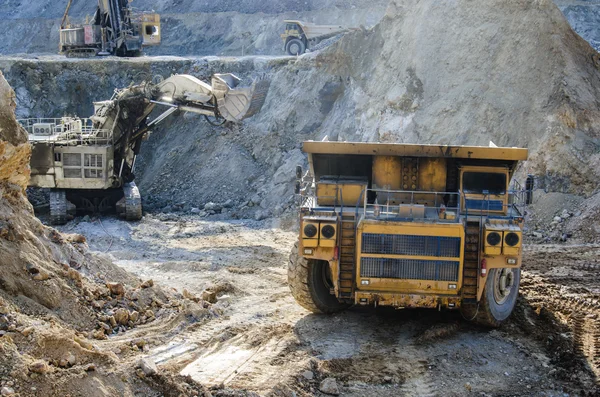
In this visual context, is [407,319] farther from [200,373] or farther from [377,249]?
[200,373]

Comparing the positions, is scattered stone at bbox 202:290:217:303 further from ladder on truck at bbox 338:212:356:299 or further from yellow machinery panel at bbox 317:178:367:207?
ladder on truck at bbox 338:212:356:299

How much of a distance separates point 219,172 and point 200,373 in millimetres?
16688

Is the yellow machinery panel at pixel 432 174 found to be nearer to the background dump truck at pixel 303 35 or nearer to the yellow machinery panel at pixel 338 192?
the yellow machinery panel at pixel 338 192

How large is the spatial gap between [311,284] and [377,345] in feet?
4.77

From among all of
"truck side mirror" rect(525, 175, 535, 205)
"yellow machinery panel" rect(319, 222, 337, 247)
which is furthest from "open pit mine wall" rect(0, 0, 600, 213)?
"yellow machinery panel" rect(319, 222, 337, 247)

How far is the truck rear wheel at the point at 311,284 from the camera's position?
12.4 m

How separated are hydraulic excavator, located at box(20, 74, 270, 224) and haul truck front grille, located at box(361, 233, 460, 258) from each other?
10.4 meters

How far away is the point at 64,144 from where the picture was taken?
22594 millimetres

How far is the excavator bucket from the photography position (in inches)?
810

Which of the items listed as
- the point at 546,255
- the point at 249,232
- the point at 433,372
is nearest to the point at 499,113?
the point at 546,255

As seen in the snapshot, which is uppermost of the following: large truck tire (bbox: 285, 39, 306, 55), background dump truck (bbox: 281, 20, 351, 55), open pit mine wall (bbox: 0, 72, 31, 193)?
background dump truck (bbox: 281, 20, 351, 55)

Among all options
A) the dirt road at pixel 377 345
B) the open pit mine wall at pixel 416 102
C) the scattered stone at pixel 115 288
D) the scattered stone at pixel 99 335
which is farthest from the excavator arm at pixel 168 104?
the scattered stone at pixel 99 335

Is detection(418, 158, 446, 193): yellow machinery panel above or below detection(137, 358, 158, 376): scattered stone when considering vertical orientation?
above

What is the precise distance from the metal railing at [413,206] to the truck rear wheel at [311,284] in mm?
1236
